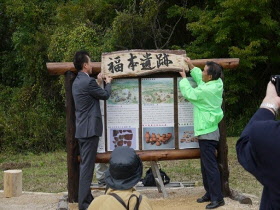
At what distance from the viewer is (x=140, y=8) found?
17.6 m

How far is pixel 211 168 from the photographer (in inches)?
263

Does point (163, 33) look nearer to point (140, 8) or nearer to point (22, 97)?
point (140, 8)

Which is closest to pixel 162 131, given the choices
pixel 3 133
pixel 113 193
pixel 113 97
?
pixel 113 97

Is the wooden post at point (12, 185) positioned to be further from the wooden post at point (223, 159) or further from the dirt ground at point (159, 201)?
the wooden post at point (223, 159)

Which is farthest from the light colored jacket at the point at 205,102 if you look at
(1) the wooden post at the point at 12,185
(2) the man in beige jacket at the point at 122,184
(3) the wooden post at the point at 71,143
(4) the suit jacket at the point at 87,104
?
(2) the man in beige jacket at the point at 122,184

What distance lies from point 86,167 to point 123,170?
3767mm

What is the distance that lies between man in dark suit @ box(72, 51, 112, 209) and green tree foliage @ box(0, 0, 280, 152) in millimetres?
9051

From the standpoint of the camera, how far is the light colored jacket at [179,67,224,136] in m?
6.61

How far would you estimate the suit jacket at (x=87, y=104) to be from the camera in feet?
21.6

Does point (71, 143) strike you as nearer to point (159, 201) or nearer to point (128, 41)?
point (159, 201)

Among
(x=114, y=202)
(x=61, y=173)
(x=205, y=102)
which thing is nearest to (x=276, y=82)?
(x=114, y=202)

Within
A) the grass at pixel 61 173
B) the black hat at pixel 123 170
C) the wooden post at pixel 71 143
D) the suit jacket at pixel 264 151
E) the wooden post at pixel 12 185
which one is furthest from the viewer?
the grass at pixel 61 173

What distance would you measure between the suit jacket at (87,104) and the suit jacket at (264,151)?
3932 millimetres

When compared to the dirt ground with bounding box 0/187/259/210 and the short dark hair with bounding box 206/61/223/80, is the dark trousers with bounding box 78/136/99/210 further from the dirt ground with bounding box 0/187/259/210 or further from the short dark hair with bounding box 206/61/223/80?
the short dark hair with bounding box 206/61/223/80
